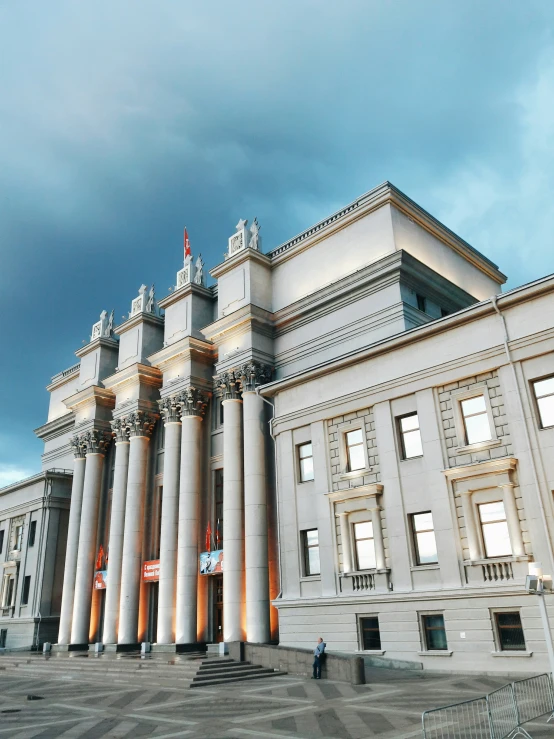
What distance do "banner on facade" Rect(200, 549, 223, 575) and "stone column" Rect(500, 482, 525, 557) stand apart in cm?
1880

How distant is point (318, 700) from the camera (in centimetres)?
1906

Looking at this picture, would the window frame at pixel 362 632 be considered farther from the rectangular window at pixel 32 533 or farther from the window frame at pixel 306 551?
the rectangular window at pixel 32 533

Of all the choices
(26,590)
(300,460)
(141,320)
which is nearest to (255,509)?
(300,460)

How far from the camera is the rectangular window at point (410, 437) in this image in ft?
87.0

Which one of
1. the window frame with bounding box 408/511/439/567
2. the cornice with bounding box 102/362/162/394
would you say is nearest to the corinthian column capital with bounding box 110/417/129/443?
Answer: the cornice with bounding box 102/362/162/394

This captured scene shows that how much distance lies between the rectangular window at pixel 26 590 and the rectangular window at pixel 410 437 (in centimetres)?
3868

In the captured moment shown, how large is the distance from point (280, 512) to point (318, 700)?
12557 mm

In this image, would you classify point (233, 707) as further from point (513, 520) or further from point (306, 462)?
point (306, 462)

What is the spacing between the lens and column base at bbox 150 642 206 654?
1362 inches

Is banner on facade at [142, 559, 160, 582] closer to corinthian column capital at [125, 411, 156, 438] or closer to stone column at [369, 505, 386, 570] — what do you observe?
corinthian column capital at [125, 411, 156, 438]

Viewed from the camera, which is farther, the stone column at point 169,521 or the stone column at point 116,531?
the stone column at point 116,531

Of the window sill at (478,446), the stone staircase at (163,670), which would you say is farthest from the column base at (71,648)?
the window sill at (478,446)

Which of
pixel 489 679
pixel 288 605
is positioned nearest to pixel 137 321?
pixel 288 605

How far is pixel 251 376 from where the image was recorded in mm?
36438
